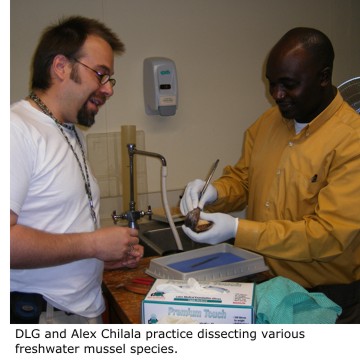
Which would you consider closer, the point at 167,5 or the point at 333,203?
the point at 333,203

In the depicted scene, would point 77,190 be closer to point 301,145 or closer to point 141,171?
point 301,145

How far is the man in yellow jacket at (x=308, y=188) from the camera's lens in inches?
51.7

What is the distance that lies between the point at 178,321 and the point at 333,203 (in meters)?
0.65

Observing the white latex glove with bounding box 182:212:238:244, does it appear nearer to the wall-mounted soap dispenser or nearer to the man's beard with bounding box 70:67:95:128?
the man's beard with bounding box 70:67:95:128

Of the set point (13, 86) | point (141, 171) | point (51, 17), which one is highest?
point (51, 17)

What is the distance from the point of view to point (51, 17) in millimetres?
2115

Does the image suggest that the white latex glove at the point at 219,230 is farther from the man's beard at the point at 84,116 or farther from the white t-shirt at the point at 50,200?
the man's beard at the point at 84,116

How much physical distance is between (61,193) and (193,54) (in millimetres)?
1534

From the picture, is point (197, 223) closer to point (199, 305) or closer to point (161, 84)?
point (199, 305)

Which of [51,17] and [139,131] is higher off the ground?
[51,17]

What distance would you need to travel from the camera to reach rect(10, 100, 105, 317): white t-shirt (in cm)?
107

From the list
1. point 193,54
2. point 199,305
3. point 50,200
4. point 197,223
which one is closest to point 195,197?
point 197,223

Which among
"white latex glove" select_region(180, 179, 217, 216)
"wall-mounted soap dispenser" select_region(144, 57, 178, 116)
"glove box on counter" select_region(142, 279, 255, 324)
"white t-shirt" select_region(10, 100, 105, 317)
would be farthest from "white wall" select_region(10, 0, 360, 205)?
"glove box on counter" select_region(142, 279, 255, 324)

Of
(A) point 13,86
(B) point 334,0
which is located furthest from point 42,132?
(B) point 334,0
